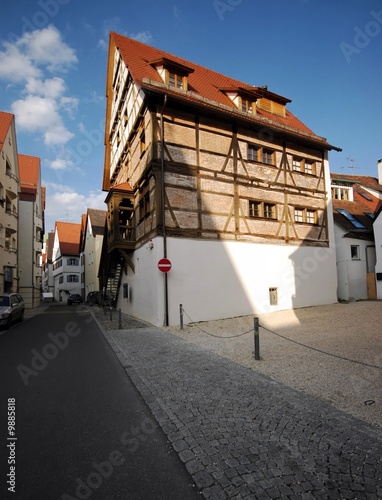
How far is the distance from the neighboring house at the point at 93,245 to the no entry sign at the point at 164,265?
2262cm

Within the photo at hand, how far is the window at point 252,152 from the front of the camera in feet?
53.5

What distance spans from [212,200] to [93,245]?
24959mm

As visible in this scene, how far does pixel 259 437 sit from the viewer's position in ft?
11.9

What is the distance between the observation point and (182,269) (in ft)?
43.3

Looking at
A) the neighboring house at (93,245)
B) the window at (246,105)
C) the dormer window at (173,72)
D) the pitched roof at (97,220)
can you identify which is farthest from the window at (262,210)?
the pitched roof at (97,220)

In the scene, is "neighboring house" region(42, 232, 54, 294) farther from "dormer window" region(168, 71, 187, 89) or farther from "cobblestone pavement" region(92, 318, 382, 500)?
"cobblestone pavement" region(92, 318, 382, 500)

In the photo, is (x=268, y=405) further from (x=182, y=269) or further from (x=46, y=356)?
(x=182, y=269)

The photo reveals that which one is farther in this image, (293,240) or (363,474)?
(293,240)

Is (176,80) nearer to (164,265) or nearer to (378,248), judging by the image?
(164,265)

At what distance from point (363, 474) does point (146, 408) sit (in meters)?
2.85

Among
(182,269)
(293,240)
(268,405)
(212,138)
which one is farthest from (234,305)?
(268,405)

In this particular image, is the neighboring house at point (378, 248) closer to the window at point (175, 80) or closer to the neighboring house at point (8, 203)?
the window at point (175, 80)

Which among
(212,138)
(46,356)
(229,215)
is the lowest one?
(46,356)

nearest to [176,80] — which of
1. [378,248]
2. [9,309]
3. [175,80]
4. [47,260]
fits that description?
[175,80]
